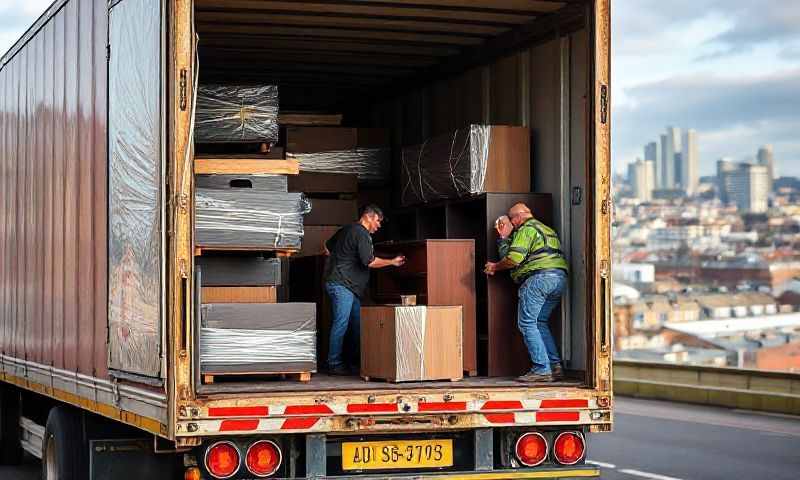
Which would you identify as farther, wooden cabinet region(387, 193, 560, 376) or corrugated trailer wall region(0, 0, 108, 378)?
wooden cabinet region(387, 193, 560, 376)

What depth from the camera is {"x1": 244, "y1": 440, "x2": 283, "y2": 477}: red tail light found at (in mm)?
7500

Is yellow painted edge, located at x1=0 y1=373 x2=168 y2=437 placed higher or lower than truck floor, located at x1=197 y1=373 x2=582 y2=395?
lower

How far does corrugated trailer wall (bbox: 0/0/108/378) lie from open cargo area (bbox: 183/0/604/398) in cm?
68

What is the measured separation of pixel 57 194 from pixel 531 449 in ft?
12.8

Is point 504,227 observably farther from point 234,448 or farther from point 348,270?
point 234,448

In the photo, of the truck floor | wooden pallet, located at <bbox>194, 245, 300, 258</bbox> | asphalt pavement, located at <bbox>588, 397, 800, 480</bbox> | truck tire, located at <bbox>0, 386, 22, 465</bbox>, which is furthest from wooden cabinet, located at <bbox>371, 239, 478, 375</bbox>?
truck tire, located at <bbox>0, 386, 22, 465</bbox>

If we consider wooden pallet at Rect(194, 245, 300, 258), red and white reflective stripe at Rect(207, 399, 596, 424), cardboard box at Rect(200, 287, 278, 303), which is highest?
wooden pallet at Rect(194, 245, 300, 258)

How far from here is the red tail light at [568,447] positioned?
8.09 metres

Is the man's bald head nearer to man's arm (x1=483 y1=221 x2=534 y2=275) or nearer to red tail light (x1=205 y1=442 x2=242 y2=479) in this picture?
man's arm (x1=483 y1=221 x2=534 y2=275)

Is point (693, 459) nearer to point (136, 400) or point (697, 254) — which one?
point (136, 400)

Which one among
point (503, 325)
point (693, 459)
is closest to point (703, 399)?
point (693, 459)

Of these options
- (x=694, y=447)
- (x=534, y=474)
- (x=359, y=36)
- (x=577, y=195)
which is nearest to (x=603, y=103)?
(x=577, y=195)

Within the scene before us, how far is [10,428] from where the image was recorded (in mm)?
12758

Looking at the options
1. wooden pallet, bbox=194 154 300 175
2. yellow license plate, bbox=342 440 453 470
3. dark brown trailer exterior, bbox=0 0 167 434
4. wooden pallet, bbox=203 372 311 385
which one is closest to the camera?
yellow license plate, bbox=342 440 453 470
